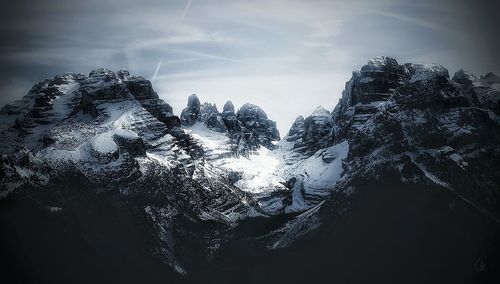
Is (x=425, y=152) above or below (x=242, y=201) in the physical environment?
above

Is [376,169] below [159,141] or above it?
below

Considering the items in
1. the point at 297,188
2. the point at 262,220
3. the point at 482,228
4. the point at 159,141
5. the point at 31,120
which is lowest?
the point at 482,228

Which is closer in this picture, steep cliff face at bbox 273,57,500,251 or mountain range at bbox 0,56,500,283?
mountain range at bbox 0,56,500,283

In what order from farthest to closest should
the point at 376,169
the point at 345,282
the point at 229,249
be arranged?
the point at 229,249
the point at 376,169
the point at 345,282

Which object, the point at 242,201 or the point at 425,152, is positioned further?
the point at 242,201

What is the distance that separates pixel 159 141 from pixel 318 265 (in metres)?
65.0

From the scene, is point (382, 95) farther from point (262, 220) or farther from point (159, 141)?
point (159, 141)

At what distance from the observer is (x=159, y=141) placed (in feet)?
513

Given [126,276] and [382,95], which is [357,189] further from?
[126,276]

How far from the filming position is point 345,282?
400 feet

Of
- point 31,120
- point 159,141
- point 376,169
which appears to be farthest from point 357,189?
point 31,120

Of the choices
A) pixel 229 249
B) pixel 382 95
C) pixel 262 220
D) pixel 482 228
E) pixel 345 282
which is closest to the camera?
pixel 482 228

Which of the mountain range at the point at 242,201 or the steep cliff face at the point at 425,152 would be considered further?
the steep cliff face at the point at 425,152

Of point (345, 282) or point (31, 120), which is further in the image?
point (31, 120)
